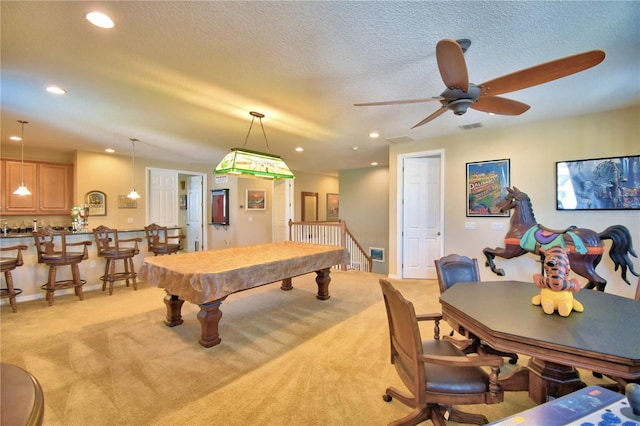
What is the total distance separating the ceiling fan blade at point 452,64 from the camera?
150cm

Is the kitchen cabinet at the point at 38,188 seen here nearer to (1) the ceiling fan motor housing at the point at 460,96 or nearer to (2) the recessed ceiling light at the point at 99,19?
(2) the recessed ceiling light at the point at 99,19

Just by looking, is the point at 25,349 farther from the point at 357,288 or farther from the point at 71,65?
the point at 357,288

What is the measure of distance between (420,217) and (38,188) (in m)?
7.46

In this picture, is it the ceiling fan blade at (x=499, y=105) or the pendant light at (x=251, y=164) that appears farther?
the pendant light at (x=251, y=164)

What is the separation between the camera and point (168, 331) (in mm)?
3088

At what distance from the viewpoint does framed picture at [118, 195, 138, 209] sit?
6.23 metres

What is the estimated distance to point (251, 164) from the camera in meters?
3.44

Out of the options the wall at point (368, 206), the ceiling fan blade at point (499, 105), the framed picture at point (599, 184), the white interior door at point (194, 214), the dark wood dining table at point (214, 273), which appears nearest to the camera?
the ceiling fan blade at point (499, 105)

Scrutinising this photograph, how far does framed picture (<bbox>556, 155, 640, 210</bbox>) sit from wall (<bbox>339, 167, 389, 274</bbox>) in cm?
457

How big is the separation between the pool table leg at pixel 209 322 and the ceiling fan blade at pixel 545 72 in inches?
114

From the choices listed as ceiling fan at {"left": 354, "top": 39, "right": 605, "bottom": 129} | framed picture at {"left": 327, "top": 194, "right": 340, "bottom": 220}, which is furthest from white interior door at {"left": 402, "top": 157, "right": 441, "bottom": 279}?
framed picture at {"left": 327, "top": 194, "right": 340, "bottom": 220}

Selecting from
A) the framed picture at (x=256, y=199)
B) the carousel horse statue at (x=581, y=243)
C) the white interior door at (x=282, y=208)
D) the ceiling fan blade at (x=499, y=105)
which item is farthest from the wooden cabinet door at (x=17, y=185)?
the carousel horse statue at (x=581, y=243)

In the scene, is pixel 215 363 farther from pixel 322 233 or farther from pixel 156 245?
pixel 322 233

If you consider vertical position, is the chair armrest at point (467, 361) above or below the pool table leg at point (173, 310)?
above
